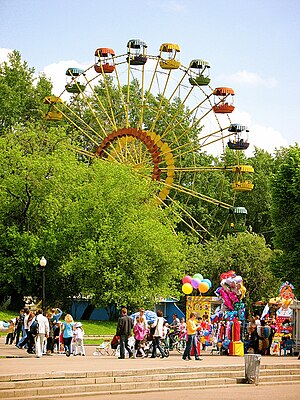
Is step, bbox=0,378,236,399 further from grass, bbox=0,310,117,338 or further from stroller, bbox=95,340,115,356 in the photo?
grass, bbox=0,310,117,338

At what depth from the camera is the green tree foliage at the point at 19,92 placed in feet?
228

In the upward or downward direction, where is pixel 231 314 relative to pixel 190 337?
upward

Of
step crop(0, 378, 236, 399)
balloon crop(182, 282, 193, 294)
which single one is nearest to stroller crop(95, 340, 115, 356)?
balloon crop(182, 282, 193, 294)

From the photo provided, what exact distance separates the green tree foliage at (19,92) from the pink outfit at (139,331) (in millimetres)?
42722

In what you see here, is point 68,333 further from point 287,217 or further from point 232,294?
point 287,217

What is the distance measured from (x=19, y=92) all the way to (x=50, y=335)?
43957 mm

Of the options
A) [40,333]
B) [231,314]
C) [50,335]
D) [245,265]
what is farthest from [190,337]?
[245,265]

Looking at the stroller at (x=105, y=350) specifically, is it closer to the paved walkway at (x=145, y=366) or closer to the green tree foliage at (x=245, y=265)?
the paved walkway at (x=145, y=366)

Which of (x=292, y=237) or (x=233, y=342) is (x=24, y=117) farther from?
(x=233, y=342)

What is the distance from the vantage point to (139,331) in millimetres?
28359

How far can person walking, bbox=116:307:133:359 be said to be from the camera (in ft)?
87.5

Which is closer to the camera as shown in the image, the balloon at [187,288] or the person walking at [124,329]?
the person walking at [124,329]

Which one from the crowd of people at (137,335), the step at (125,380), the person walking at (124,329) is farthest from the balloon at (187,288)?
the step at (125,380)

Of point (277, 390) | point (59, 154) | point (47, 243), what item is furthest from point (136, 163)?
point (277, 390)
